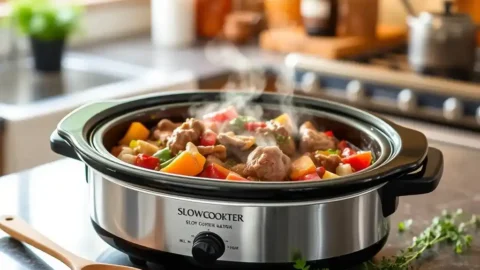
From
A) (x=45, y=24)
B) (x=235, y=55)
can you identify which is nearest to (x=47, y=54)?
(x=45, y=24)

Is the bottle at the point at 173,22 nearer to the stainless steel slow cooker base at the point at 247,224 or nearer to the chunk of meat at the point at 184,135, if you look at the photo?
the chunk of meat at the point at 184,135

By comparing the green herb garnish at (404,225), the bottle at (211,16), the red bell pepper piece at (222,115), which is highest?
the red bell pepper piece at (222,115)

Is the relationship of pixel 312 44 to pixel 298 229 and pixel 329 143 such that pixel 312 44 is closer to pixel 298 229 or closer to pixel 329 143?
pixel 329 143

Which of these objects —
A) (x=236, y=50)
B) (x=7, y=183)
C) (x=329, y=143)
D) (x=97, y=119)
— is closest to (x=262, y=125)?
(x=329, y=143)

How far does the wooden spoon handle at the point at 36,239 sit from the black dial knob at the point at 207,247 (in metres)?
0.16

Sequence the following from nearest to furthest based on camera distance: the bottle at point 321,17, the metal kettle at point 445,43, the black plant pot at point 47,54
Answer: the metal kettle at point 445,43, the black plant pot at point 47,54, the bottle at point 321,17

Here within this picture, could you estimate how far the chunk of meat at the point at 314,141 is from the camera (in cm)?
126

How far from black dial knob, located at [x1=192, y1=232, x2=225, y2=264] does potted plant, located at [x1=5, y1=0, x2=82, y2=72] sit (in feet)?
5.76

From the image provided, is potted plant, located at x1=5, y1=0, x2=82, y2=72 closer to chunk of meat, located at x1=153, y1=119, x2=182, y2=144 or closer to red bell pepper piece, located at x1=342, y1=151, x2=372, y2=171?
chunk of meat, located at x1=153, y1=119, x2=182, y2=144

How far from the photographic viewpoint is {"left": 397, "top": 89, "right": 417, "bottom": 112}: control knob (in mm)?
2393

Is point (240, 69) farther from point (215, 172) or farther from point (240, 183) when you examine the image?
point (240, 183)

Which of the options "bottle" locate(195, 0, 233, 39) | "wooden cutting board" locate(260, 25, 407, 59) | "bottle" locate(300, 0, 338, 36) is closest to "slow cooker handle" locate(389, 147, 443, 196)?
"wooden cutting board" locate(260, 25, 407, 59)

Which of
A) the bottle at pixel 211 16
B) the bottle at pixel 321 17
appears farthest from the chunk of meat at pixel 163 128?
the bottle at pixel 211 16

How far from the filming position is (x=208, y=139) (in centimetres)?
122
